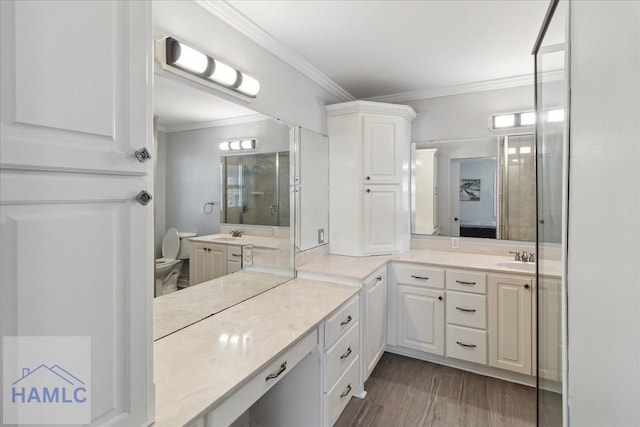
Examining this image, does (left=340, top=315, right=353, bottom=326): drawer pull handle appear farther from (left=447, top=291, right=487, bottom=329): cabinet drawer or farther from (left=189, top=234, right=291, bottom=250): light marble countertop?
(left=447, top=291, right=487, bottom=329): cabinet drawer

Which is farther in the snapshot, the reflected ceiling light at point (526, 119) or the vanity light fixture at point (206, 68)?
the reflected ceiling light at point (526, 119)

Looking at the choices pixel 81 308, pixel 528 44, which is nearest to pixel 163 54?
pixel 81 308

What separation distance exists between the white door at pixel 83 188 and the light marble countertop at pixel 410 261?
1.57 metres

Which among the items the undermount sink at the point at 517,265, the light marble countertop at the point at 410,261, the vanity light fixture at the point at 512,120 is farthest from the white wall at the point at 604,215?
the vanity light fixture at the point at 512,120

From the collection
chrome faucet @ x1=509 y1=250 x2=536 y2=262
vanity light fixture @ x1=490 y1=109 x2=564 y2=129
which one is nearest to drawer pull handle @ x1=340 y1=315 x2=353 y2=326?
chrome faucet @ x1=509 y1=250 x2=536 y2=262

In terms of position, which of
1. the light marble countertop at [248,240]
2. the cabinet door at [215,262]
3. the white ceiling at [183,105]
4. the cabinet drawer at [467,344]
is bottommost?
the cabinet drawer at [467,344]

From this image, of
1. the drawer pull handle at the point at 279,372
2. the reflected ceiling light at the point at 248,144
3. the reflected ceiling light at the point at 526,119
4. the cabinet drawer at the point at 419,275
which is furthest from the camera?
the reflected ceiling light at the point at 526,119

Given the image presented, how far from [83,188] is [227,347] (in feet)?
2.95

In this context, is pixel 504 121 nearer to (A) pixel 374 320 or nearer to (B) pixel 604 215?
(A) pixel 374 320

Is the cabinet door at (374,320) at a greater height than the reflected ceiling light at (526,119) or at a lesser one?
lesser

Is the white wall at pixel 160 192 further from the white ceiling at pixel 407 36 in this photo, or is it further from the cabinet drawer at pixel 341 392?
the cabinet drawer at pixel 341 392

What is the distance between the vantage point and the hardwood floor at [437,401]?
196 centimetres

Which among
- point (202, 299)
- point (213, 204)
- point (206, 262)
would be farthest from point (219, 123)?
point (202, 299)

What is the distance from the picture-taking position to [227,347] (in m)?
1.30
